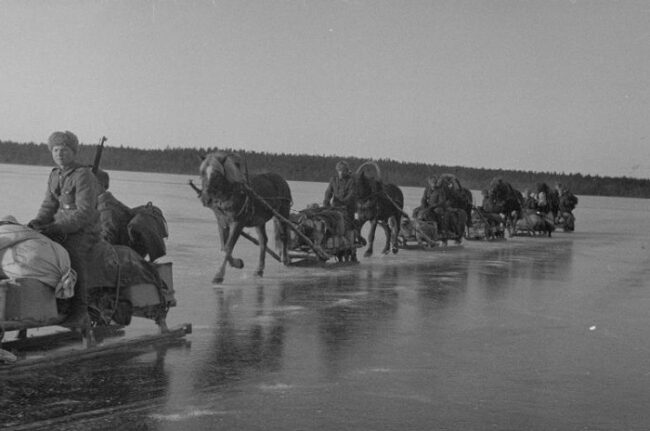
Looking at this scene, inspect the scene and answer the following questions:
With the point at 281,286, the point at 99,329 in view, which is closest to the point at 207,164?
the point at 281,286

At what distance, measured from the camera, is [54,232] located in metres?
8.30

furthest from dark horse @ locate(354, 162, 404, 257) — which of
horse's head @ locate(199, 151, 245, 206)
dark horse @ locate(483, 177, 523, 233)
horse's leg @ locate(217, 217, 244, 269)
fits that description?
dark horse @ locate(483, 177, 523, 233)

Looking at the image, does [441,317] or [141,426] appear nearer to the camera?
[141,426]

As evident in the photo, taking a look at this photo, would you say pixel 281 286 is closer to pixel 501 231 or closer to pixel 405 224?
pixel 405 224

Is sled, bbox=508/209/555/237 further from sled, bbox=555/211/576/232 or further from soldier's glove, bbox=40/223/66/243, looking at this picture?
soldier's glove, bbox=40/223/66/243

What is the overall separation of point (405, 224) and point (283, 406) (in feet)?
60.7

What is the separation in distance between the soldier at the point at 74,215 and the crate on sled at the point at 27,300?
0.38 m

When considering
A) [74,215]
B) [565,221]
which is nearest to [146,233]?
[74,215]

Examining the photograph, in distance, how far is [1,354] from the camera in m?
7.73

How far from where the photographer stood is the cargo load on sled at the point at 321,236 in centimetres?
1856

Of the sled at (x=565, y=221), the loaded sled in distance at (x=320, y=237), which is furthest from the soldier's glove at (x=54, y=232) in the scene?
the sled at (x=565, y=221)

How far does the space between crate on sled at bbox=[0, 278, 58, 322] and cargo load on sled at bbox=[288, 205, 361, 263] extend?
33.4ft

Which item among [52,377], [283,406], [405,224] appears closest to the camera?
[283,406]

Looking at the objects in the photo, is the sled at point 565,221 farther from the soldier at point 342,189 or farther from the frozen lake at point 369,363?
the frozen lake at point 369,363
